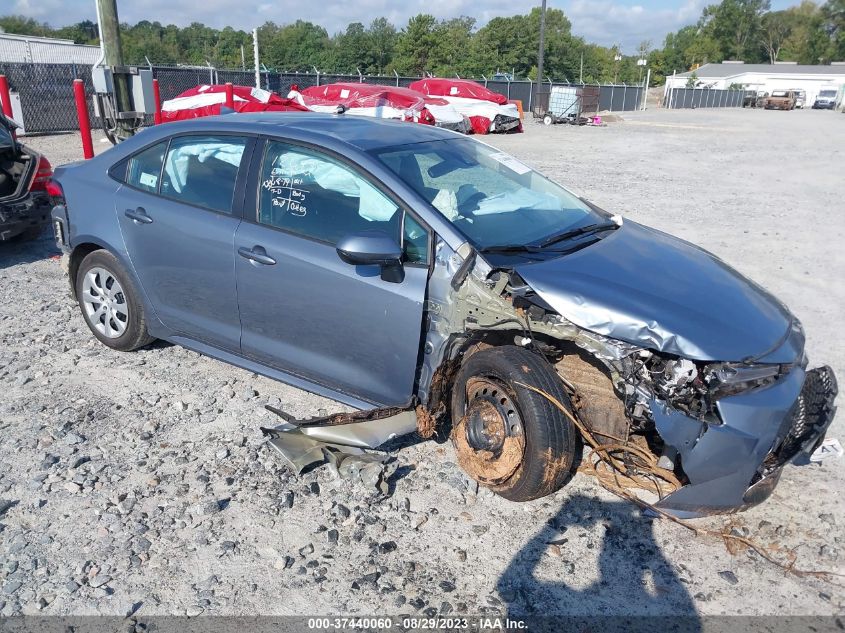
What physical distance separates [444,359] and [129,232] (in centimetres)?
241

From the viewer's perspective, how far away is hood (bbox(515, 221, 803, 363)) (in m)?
3.06

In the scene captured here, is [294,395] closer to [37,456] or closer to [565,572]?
[37,456]

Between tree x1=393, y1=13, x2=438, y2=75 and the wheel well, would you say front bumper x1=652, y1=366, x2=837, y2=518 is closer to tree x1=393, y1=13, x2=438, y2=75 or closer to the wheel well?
the wheel well

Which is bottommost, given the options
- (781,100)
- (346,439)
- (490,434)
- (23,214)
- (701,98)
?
(701,98)

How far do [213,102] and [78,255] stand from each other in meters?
15.1

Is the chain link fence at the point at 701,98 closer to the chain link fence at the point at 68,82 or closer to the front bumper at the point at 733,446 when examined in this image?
the chain link fence at the point at 68,82

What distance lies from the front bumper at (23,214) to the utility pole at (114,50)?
110 inches

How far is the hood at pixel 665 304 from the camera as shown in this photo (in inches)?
120

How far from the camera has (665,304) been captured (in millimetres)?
3211

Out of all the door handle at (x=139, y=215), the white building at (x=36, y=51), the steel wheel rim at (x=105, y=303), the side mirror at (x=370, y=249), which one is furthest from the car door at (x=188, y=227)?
the white building at (x=36, y=51)

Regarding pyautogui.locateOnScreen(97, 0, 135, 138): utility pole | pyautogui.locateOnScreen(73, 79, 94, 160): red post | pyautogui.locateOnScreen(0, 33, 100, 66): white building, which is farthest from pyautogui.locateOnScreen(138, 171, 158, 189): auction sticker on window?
pyautogui.locateOnScreen(0, 33, 100, 66): white building

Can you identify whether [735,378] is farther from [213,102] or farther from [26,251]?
[213,102]

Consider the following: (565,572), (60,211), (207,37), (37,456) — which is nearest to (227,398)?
(37,456)

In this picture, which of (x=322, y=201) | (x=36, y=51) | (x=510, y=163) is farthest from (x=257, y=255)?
(x=36, y=51)
